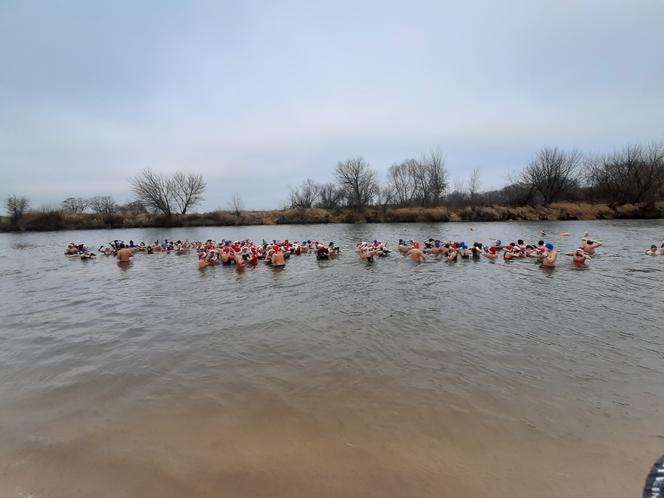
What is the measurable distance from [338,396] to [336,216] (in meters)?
55.8

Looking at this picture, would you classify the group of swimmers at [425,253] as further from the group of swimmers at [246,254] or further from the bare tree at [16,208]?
the bare tree at [16,208]

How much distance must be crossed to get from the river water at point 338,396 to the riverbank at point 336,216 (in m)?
43.1

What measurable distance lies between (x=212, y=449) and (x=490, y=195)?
7439cm

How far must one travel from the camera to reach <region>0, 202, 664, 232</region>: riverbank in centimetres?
4644

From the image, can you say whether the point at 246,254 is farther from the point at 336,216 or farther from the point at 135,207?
the point at 135,207

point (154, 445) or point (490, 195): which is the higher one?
point (490, 195)

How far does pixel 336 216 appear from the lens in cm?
5969

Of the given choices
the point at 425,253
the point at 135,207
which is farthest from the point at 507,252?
the point at 135,207

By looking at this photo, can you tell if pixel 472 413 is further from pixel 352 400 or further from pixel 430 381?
pixel 352 400

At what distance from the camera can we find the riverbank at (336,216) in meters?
46.4

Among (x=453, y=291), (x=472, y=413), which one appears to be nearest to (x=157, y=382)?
(x=472, y=413)

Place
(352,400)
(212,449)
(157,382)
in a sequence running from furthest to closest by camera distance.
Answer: (157,382)
(352,400)
(212,449)

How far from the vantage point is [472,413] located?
155 inches

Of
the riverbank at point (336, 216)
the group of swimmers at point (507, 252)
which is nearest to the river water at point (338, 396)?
the group of swimmers at point (507, 252)
